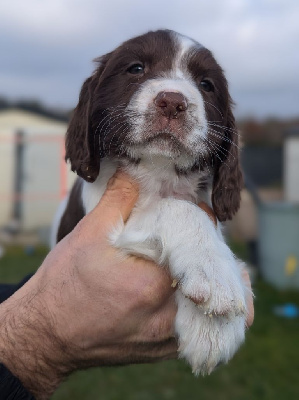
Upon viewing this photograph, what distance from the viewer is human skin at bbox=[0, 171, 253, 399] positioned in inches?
108

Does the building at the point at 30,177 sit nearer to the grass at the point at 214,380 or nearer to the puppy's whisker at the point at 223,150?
the grass at the point at 214,380

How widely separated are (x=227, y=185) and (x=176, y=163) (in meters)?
0.39

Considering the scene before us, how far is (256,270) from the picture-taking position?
1206cm

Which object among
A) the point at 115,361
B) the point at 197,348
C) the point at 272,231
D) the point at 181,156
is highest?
the point at 181,156

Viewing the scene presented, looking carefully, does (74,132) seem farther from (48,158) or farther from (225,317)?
(48,158)

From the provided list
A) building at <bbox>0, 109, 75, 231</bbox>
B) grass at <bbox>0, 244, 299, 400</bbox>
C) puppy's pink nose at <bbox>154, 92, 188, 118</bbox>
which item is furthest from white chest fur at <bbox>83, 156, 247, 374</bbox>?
building at <bbox>0, 109, 75, 231</bbox>

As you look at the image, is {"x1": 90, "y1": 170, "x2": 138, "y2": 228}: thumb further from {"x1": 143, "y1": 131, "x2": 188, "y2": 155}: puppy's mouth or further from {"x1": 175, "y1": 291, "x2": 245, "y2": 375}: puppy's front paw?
{"x1": 175, "y1": 291, "x2": 245, "y2": 375}: puppy's front paw

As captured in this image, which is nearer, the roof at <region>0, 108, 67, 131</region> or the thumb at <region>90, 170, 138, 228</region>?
the thumb at <region>90, 170, 138, 228</region>

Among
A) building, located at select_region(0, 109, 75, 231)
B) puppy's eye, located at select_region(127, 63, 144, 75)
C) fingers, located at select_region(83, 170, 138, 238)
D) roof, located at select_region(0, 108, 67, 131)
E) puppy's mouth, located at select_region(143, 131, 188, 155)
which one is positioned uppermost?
puppy's eye, located at select_region(127, 63, 144, 75)

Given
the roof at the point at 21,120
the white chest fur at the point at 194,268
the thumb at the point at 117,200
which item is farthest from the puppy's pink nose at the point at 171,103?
the roof at the point at 21,120

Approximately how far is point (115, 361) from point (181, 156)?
3.56 feet

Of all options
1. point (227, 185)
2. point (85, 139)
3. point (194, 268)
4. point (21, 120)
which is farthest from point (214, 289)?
point (21, 120)

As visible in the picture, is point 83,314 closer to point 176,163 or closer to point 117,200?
point 117,200

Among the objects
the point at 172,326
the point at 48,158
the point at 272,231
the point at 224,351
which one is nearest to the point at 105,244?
the point at 172,326
